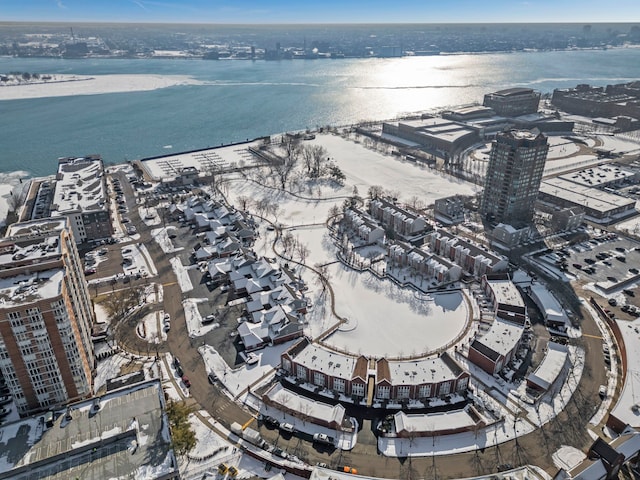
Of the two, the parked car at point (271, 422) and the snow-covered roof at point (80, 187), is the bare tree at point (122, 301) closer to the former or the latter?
the snow-covered roof at point (80, 187)

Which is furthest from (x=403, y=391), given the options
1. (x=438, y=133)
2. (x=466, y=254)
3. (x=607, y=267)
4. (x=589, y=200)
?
(x=438, y=133)

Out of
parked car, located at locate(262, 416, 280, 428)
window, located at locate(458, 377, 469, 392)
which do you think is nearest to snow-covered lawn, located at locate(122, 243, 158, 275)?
parked car, located at locate(262, 416, 280, 428)

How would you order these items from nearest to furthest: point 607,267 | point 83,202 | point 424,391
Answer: point 424,391, point 607,267, point 83,202

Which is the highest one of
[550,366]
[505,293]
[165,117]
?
[165,117]

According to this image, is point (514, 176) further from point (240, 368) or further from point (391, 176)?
point (240, 368)

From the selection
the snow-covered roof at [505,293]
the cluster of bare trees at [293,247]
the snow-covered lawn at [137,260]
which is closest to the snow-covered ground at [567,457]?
the snow-covered roof at [505,293]
